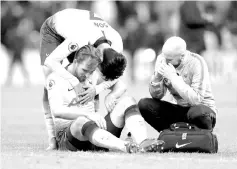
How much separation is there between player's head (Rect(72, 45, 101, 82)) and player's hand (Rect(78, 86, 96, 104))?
14 centimetres

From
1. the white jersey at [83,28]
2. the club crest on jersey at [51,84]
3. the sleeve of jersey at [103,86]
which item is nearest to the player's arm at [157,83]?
the sleeve of jersey at [103,86]

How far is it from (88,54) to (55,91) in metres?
0.50

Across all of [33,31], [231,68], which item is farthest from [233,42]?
[33,31]

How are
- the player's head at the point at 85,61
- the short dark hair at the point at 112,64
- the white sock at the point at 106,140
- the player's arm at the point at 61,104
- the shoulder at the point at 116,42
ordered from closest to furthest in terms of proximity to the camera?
the white sock at the point at 106,140 → the player's arm at the point at 61,104 → the player's head at the point at 85,61 → the short dark hair at the point at 112,64 → the shoulder at the point at 116,42

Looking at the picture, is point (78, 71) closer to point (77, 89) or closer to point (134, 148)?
point (77, 89)

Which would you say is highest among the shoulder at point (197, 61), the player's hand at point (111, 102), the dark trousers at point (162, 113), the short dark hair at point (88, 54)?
the short dark hair at point (88, 54)

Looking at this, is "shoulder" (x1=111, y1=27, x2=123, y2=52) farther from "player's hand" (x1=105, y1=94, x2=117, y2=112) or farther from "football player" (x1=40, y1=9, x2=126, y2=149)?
"player's hand" (x1=105, y1=94, x2=117, y2=112)

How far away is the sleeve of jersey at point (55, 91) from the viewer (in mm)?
7516

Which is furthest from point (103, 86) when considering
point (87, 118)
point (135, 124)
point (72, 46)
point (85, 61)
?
point (87, 118)

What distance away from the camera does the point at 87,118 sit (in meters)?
7.25

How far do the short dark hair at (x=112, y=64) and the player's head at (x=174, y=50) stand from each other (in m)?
0.45

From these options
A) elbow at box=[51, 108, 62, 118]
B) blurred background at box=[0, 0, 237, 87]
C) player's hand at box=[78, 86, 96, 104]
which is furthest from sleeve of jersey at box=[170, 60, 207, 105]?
blurred background at box=[0, 0, 237, 87]

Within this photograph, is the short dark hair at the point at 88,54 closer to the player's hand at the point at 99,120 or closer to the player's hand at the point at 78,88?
the player's hand at the point at 78,88

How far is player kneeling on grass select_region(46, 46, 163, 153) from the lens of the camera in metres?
7.15
